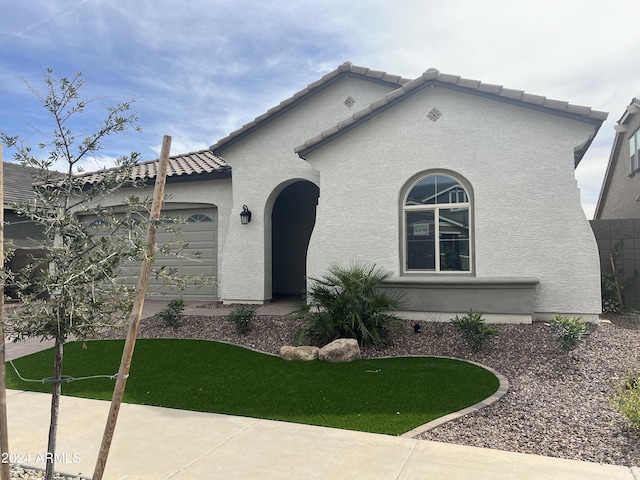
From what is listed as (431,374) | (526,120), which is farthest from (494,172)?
(431,374)

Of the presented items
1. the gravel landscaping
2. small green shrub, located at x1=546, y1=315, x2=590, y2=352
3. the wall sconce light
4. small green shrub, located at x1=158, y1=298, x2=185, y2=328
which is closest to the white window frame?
the gravel landscaping

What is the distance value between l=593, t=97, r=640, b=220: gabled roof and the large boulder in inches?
564

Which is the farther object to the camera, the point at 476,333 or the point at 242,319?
the point at 242,319

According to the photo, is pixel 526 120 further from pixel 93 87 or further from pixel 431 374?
pixel 93 87

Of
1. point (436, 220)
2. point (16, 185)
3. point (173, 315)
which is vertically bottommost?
point (173, 315)

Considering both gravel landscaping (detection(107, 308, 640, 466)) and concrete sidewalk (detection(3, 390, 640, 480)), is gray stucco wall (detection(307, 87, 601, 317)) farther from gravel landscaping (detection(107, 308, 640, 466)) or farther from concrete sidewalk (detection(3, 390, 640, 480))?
concrete sidewalk (detection(3, 390, 640, 480))

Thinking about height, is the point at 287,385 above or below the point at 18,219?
below

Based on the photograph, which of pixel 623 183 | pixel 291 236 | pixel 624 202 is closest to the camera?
pixel 291 236

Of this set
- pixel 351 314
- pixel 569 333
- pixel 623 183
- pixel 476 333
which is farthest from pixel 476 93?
pixel 623 183

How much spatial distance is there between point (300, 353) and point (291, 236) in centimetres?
901

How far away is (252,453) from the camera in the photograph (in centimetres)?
434

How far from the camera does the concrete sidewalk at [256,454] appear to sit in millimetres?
3867

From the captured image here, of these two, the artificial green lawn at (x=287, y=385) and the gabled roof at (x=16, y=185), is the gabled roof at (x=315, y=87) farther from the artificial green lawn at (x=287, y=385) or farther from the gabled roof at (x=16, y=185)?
the gabled roof at (x=16, y=185)

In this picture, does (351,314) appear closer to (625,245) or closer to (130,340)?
(130,340)
